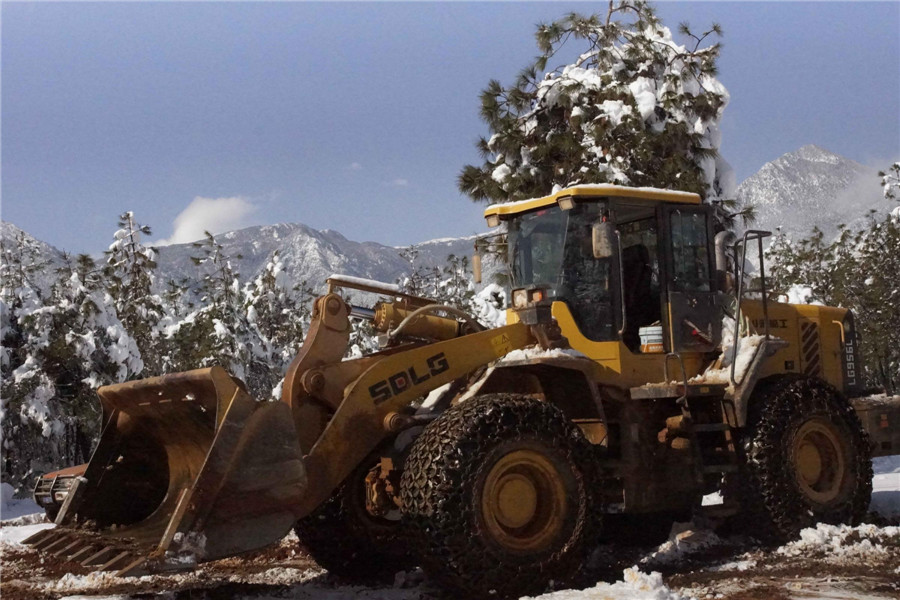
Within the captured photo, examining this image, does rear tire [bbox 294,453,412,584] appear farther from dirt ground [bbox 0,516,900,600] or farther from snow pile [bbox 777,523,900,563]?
snow pile [bbox 777,523,900,563]

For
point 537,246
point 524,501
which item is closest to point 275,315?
point 537,246

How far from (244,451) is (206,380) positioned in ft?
2.15

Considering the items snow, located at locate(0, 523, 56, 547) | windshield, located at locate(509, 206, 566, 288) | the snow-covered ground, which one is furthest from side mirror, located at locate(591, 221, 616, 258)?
snow, located at locate(0, 523, 56, 547)

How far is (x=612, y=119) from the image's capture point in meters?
17.1

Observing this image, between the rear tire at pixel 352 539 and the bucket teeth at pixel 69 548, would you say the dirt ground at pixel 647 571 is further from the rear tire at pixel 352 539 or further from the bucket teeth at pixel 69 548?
the bucket teeth at pixel 69 548

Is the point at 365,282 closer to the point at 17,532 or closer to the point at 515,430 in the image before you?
the point at 515,430

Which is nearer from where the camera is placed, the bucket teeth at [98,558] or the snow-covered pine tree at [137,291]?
the bucket teeth at [98,558]

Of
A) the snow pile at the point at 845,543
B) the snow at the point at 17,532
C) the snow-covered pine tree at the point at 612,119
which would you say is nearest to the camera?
the snow pile at the point at 845,543

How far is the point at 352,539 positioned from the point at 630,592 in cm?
283

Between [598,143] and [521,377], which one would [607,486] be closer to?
[521,377]

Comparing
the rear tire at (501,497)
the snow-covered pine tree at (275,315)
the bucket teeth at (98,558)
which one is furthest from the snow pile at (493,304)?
the snow-covered pine tree at (275,315)

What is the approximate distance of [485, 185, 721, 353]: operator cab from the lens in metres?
8.23

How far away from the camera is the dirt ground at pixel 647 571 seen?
647 centimetres

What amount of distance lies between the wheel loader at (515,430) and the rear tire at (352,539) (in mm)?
17
